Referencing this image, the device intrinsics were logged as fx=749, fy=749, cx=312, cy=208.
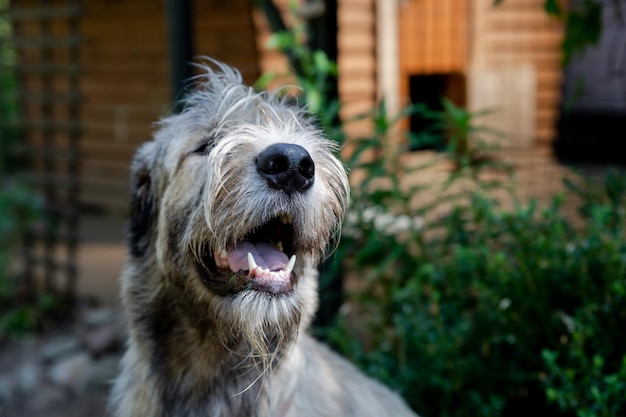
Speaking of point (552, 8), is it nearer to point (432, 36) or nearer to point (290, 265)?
point (290, 265)

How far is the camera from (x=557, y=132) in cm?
1102

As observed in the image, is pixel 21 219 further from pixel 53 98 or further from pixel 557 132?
pixel 557 132

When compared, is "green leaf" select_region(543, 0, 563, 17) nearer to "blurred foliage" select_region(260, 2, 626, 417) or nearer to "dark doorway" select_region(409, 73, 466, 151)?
"blurred foliage" select_region(260, 2, 626, 417)

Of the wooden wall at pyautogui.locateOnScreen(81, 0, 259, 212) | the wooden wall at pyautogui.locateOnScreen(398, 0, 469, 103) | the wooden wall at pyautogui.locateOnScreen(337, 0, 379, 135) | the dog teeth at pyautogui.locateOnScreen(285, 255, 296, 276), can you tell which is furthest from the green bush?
the wooden wall at pyautogui.locateOnScreen(81, 0, 259, 212)

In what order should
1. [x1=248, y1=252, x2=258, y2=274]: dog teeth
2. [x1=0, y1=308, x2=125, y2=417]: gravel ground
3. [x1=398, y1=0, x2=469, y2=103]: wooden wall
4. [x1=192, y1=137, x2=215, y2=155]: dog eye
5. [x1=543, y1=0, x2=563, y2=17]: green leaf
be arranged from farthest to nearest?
1. [x1=398, y1=0, x2=469, y2=103]: wooden wall
2. [x1=0, y1=308, x2=125, y2=417]: gravel ground
3. [x1=543, y1=0, x2=563, y2=17]: green leaf
4. [x1=192, y1=137, x2=215, y2=155]: dog eye
5. [x1=248, y1=252, x2=258, y2=274]: dog teeth

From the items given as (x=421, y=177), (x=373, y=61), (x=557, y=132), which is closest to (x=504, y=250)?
(x=421, y=177)

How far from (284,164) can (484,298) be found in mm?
1792

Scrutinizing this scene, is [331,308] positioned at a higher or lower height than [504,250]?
lower

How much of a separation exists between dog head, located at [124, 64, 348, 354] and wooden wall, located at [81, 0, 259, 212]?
7043mm

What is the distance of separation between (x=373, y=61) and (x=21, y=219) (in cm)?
427

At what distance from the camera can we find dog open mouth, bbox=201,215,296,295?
223cm

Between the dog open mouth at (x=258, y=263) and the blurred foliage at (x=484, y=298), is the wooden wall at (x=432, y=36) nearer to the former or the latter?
the blurred foliage at (x=484, y=298)

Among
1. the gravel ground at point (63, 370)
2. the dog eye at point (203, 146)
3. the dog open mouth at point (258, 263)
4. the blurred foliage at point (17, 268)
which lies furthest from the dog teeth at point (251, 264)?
the blurred foliage at point (17, 268)

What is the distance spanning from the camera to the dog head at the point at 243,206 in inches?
85.1
